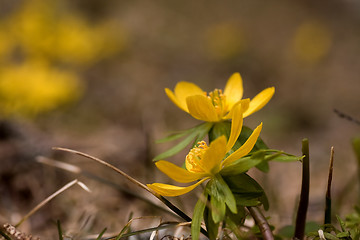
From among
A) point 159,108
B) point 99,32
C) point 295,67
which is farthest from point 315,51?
point 99,32

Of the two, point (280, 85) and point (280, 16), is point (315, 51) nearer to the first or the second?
point (280, 85)

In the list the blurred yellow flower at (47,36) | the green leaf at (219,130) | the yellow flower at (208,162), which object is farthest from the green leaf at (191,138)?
the blurred yellow flower at (47,36)

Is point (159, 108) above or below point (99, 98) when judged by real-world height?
below

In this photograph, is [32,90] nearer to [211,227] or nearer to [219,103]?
[219,103]

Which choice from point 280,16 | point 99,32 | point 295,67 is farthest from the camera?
point 280,16

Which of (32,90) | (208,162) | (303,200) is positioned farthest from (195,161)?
(32,90)

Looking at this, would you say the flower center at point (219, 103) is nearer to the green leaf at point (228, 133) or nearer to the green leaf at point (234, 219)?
the green leaf at point (228, 133)

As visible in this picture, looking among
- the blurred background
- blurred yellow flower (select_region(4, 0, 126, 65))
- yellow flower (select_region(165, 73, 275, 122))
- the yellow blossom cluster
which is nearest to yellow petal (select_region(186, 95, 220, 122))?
yellow flower (select_region(165, 73, 275, 122))

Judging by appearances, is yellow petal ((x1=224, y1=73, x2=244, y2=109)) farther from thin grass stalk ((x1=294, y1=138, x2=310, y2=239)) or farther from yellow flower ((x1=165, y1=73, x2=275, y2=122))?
thin grass stalk ((x1=294, y1=138, x2=310, y2=239))
